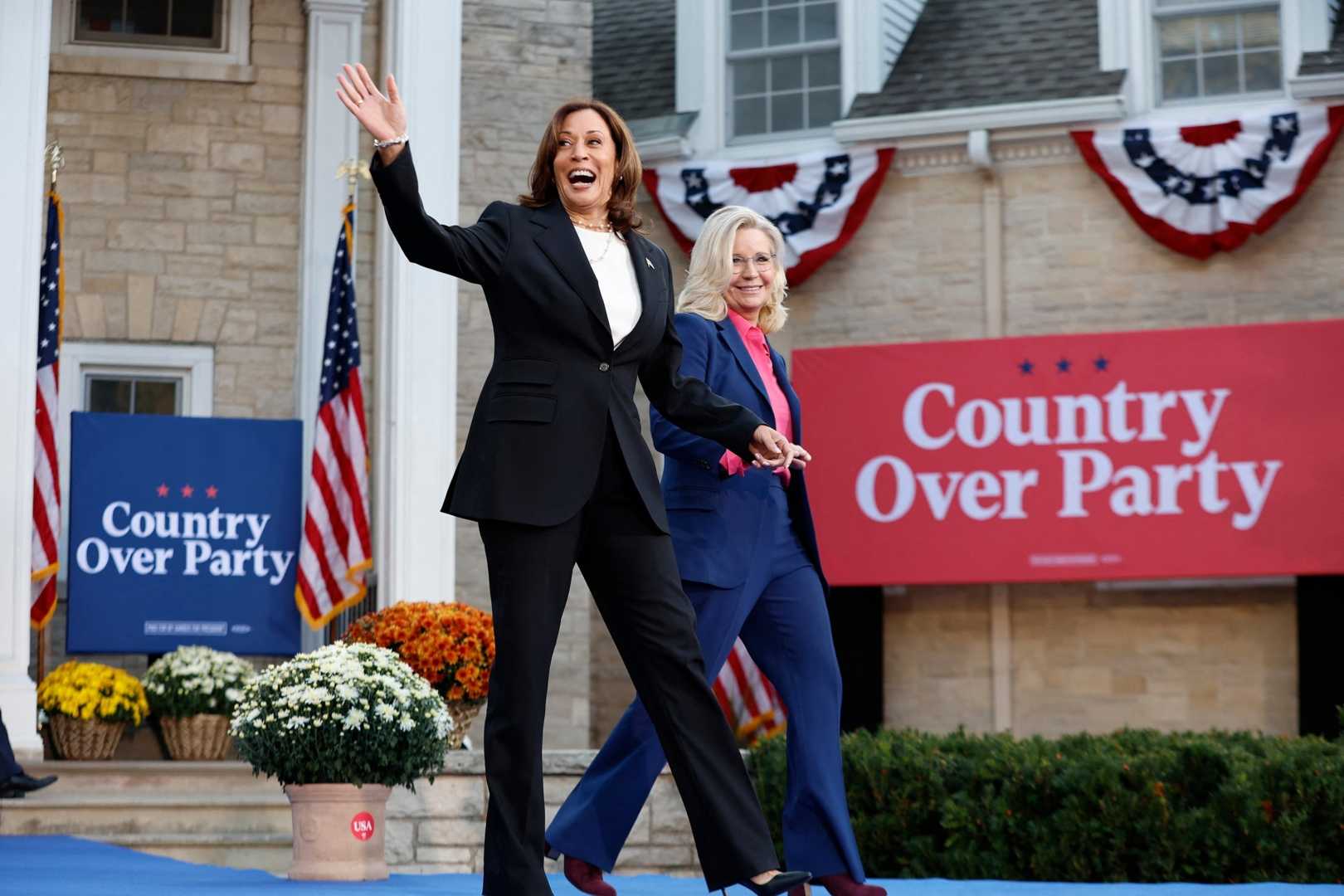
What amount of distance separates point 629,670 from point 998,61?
11.8m

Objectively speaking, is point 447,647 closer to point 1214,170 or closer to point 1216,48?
point 1214,170

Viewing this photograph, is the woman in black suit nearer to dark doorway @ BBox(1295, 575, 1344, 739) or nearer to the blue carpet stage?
the blue carpet stage

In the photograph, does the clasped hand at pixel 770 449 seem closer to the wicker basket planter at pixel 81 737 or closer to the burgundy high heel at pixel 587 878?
the burgundy high heel at pixel 587 878

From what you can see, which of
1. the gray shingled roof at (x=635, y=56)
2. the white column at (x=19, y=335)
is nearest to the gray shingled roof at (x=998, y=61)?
the gray shingled roof at (x=635, y=56)

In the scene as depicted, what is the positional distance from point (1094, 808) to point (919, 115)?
25.7 ft

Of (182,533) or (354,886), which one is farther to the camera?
(182,533)

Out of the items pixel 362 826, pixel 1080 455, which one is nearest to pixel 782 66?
pixel 1080 455

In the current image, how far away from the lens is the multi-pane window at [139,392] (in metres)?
12.9

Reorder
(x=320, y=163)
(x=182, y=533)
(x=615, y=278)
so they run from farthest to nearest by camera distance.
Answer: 1. (x=320, y=163)
2. (x=182, y=533)
3. (x=615, y=278)

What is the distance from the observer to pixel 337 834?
6.49 metres

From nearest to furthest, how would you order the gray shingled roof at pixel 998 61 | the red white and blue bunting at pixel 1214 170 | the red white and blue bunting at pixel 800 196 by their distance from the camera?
the red white and blue bunting at pixel 1214 170
the gray shingled roof at pixel 998 61
the red white and blue bunting at pixel 800 196

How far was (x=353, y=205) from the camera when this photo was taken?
11805mm

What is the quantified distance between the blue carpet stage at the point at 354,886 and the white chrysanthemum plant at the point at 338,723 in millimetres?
389

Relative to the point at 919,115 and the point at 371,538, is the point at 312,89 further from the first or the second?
the point at 919,115
